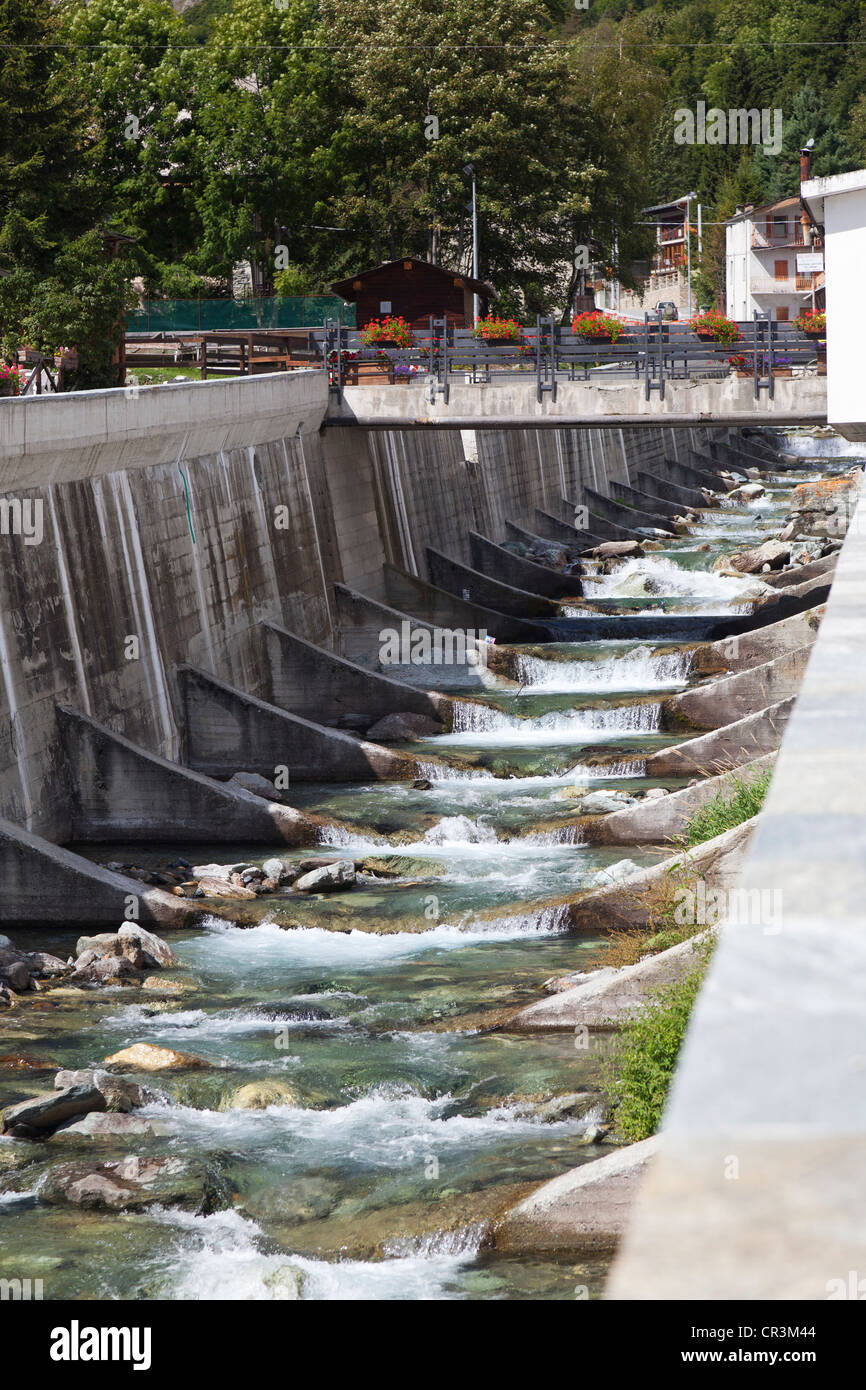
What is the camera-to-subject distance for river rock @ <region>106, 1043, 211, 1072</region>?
1465cm

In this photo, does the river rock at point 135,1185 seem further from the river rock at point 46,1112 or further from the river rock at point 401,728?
the river rock at point 401,728

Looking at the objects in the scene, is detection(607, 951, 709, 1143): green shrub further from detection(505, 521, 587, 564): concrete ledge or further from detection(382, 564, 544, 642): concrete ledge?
detection(505, 521, 587, 564): concrete ledge

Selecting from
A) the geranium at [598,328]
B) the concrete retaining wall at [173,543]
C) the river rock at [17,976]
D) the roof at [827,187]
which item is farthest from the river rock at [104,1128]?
the geranium at [598,328]

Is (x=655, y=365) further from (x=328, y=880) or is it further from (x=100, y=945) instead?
(x=100, y=945)

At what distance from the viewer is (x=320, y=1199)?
12.0 metres

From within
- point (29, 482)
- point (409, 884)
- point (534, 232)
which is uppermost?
point (534, 232)

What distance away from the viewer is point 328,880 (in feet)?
69.4

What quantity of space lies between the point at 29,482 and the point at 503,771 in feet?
29.4

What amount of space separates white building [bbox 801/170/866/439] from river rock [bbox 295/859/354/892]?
12165mm

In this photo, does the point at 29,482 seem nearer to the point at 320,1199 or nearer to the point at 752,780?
the point at 752,780

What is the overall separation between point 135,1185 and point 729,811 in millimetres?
9367

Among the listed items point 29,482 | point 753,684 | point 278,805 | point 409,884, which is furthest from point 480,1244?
point 753,684

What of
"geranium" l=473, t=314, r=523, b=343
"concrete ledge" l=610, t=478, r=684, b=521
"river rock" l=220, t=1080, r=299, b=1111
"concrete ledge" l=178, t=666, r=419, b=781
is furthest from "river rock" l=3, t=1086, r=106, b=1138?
"concrete ledge" l=610, t=478, r=684, b=521

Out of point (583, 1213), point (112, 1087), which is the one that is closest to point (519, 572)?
point (112, 1087)
